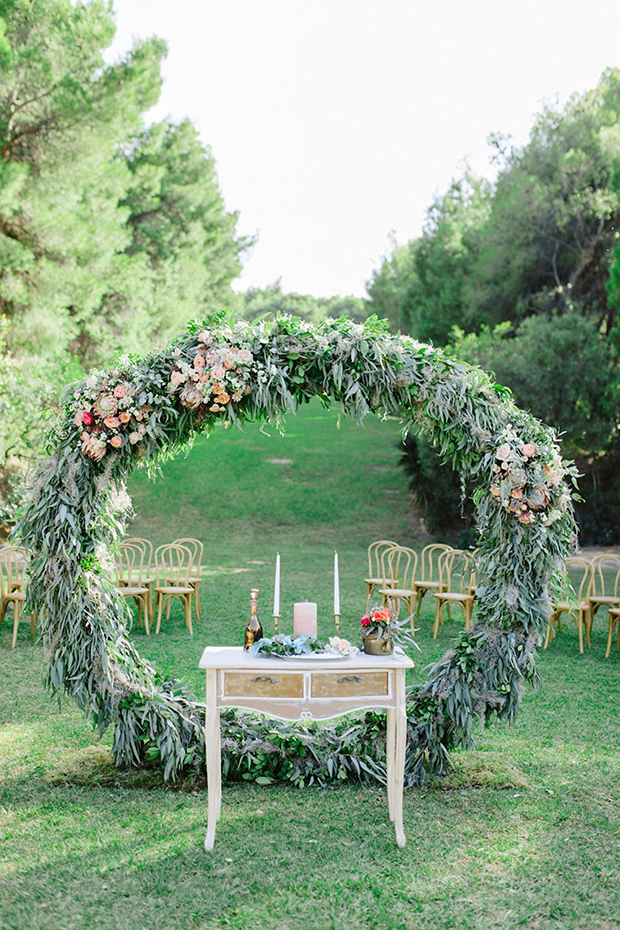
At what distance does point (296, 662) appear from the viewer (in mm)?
4141

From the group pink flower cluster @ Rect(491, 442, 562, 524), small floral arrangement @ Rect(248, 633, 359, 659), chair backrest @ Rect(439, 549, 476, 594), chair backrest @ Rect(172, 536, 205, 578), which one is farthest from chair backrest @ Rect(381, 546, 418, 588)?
small floral arrangement @ Rect(248, 633, 359, 659)

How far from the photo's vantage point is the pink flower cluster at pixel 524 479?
4539 mm

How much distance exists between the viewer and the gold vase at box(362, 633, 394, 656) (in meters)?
4.37

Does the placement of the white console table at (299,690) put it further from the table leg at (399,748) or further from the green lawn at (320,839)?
the green lawn at (320,839)

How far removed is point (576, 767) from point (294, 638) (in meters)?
2.13

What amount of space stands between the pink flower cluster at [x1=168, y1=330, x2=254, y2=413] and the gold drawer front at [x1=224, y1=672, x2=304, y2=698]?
1.53 metres

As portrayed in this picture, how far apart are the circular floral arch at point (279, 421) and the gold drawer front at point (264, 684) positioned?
31.6 inches

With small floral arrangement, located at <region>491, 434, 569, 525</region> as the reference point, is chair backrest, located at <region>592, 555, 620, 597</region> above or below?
below

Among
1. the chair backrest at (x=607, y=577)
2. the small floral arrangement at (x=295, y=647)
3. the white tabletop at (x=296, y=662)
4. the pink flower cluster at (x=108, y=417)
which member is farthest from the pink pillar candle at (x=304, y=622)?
the chair backrest at (x=607, y=577)

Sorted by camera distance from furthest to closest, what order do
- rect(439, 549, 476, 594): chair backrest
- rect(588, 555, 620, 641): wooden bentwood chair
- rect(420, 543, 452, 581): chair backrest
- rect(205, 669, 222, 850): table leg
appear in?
rect(420, 543, 452, 581): chair backrest < rect(588, 555, 620, 641): wooden bentwood chair < rect(439, 549, 476, 594): chair backrest < rect(205, 669, 222, 850): table leg

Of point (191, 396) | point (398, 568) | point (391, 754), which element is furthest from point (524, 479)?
point (398, 568)

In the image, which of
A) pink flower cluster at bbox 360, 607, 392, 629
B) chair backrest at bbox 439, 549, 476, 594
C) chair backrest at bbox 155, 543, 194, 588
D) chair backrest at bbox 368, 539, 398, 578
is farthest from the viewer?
chair backrest at bbox 368, 539, 398, 578

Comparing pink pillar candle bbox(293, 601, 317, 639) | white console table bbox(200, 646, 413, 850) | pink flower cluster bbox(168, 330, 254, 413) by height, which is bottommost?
white console table bbox(200, 646, 413, 850)

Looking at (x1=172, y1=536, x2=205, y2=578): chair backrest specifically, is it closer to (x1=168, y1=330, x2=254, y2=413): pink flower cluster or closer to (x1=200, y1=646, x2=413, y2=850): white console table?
(x1=168, y1=330, x2=254, y2=413): pink flower cluster
